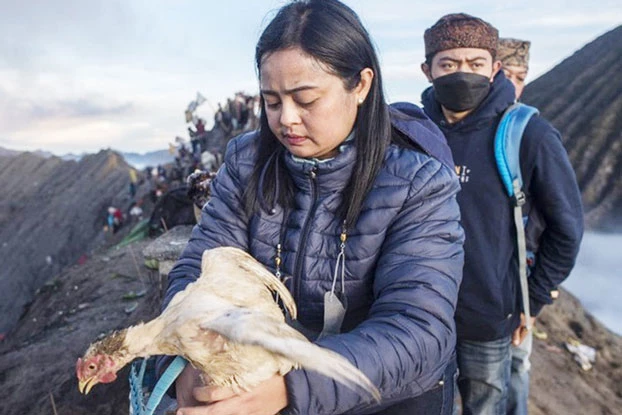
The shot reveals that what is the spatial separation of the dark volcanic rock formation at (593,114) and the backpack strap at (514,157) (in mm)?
16212

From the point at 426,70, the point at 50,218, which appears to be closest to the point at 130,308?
the point at 426,70

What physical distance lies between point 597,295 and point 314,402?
34.2 feet

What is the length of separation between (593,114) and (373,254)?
959 inches

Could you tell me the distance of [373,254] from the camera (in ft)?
4.38

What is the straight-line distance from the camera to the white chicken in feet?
2.99

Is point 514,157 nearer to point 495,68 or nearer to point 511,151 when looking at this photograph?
point 511,151

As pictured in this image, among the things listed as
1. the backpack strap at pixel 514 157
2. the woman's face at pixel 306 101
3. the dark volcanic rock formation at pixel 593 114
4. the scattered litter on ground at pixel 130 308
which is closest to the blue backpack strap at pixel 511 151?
the backpack strap at pixel 514 157

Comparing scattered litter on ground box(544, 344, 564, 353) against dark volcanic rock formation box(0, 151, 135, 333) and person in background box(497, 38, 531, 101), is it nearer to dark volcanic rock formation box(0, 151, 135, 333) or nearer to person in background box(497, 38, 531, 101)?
person in background box(497, 38, 531, 101)

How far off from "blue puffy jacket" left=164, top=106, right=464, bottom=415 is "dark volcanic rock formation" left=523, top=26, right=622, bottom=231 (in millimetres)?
17226

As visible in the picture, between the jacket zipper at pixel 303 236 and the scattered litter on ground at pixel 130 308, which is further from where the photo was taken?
the scattered litter on ground at pixel 130 308

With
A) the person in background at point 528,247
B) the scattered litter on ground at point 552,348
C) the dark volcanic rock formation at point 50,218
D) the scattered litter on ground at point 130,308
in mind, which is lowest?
the dark volcanic rock formation at point 50,218

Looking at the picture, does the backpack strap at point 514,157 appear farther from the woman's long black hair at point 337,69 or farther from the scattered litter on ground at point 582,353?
the scattered litter on ground at point 582,353

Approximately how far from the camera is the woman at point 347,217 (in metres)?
1.16

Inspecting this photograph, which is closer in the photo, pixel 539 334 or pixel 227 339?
pixel 227 339
